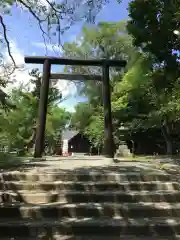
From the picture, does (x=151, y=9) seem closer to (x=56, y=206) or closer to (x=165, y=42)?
(x=165, y=42)

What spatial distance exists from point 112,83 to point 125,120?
183 inches

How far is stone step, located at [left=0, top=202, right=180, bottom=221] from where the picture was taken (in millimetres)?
5180

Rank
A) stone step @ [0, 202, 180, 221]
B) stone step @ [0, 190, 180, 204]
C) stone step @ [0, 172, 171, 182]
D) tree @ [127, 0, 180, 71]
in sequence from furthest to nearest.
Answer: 1. tree @ [127, 0, 180, 71]
2. stone step @ [0, 172, 171, 182]
3. stone step @ [0, 190, 180, 204]
4. stone step @ [0, 202, 180, 221]

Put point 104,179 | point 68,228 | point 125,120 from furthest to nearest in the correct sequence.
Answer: point 125,120 < point 104,179 < point 68,228

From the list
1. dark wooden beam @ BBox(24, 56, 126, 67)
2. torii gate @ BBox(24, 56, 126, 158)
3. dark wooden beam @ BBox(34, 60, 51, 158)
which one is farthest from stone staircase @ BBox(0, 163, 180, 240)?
dark wooden beam @ BBox(24, 56, 126, 67)

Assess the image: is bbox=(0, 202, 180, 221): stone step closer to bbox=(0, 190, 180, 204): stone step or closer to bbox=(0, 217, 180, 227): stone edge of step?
bbox=(0, 217, 180, 227): stone edge of step

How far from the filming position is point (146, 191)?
636cm

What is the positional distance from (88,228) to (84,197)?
1086mm

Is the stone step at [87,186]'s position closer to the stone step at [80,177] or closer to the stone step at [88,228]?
the stone step at [80,177]

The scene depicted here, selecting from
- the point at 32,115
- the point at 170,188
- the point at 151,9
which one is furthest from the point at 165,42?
the point at 32,115

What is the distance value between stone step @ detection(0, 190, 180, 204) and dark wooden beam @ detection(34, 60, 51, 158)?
6541 millimetres

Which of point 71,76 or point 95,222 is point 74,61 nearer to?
point 71,76

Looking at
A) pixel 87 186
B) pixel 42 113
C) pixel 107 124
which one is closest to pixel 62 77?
pixel 42 113

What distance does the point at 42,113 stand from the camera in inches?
510
